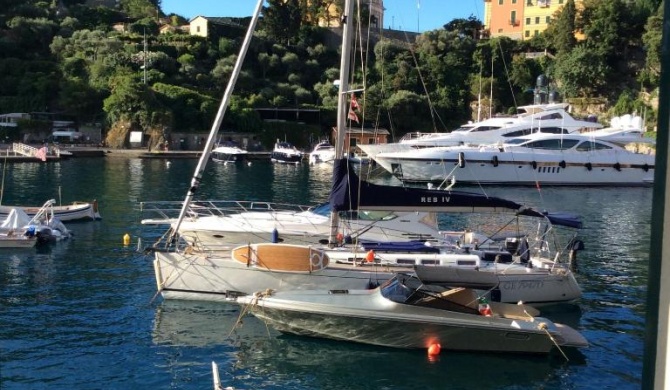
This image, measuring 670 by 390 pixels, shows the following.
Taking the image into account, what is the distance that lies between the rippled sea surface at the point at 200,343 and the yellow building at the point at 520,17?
10237 cm

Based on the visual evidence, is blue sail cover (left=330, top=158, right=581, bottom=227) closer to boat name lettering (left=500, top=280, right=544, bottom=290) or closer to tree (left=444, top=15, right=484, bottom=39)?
boat name lettering (left=500, top=280, right=544, bottom=290)

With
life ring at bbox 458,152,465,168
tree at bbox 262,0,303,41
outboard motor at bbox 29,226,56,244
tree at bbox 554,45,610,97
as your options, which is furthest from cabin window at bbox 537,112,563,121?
tree at bbox 262,0,303,41

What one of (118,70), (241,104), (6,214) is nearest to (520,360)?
(6,214)

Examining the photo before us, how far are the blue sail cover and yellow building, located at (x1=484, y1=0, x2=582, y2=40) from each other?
111 m

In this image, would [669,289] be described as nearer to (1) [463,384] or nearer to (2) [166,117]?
(1) [463,384]

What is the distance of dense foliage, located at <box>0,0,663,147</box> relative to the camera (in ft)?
318

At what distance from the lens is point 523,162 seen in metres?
62.8

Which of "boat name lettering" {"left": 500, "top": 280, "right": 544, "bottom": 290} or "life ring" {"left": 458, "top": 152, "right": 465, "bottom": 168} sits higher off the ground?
"life ring" {"left": 458, "top": 152, "right": 465, "bottom": 168}

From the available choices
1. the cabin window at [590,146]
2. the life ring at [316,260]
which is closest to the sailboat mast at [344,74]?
the life ring at [316,260]

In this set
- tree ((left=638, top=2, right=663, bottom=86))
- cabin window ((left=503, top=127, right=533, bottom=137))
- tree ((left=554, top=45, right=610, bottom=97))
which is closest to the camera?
cabin window ((left=503, top=127, right=533, bottom=137))

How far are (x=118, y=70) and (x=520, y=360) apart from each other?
95044 millimetres

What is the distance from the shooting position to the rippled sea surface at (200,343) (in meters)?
15.1

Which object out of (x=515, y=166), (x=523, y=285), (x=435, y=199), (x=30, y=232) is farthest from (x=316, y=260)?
(x=515, y=166)

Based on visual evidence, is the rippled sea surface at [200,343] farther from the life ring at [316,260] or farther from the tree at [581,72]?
the tree at [581,72]
